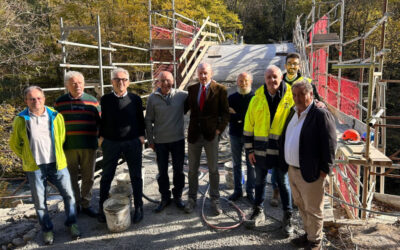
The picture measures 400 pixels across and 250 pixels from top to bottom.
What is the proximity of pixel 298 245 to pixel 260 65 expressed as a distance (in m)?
10.2

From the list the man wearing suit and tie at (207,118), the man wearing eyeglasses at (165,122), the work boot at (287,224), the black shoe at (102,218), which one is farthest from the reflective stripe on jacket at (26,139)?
the work boot at (287,224)

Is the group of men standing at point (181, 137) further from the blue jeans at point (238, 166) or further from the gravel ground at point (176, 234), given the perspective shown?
the gravel ground at point (176, 234)

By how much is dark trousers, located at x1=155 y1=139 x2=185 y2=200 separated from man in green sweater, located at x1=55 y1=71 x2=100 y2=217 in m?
0.89

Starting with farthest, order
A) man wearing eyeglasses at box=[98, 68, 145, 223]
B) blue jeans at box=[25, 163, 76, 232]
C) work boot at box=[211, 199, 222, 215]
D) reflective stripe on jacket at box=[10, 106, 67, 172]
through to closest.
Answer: work boot at box=[211, 199, 222, 215] → man wearing eyeglasses at box=[98, 68, 145, 223] → blue jeans at box=[25, 163, 76, 232] → reflective stripe on jacket at box=[10, 106, 67, 172]

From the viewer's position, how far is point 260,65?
40.8 feet

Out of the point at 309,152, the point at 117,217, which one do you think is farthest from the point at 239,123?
the point at 117,217

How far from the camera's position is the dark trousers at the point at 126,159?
3.71 m

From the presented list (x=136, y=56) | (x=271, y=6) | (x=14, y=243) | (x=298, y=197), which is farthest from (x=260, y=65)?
(x=271, y=6)

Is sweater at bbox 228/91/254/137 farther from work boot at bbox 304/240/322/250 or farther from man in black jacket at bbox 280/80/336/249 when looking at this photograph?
work boot at bbox 304/240/322/250

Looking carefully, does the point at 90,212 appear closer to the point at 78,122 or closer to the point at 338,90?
the point at 78,122

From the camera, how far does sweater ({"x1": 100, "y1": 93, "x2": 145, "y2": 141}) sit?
11.9ft

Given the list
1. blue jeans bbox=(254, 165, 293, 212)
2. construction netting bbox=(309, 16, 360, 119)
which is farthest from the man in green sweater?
construction netting bbox=(309, 16, 360, 119)

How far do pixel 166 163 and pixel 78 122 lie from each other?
1283mm

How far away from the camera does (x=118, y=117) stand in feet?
11.9
